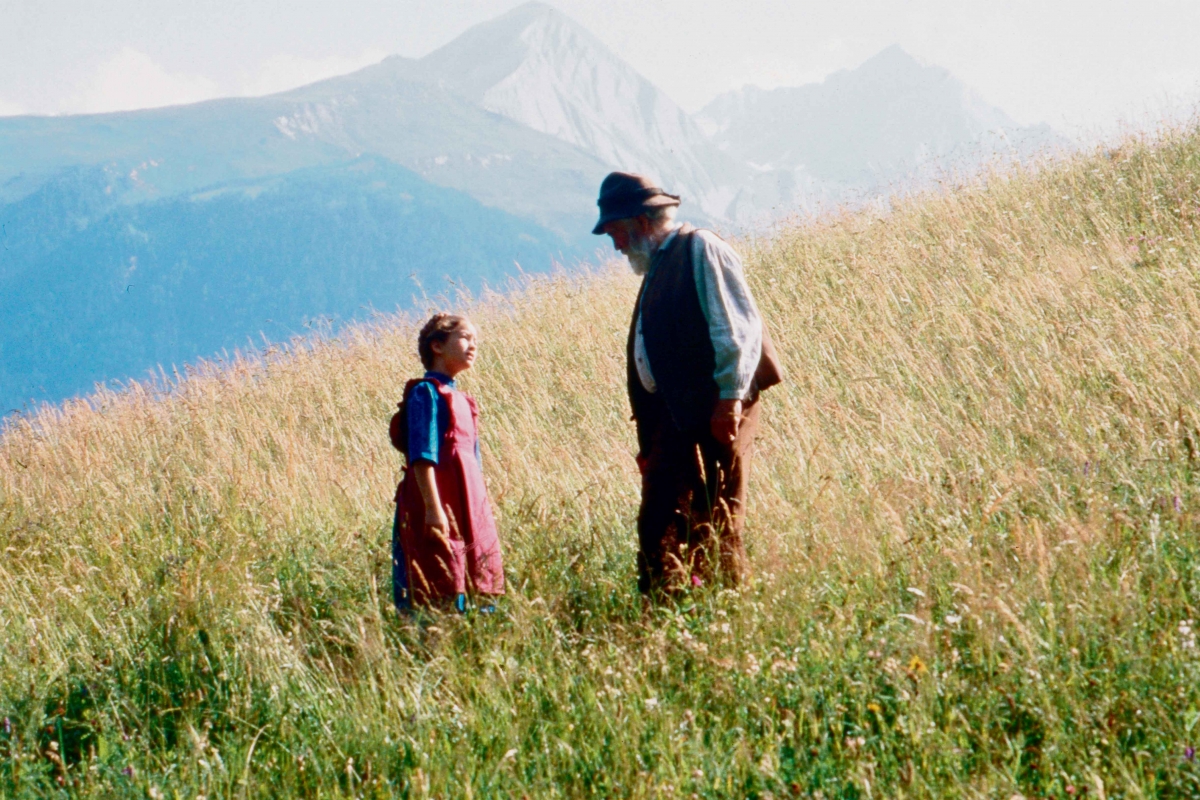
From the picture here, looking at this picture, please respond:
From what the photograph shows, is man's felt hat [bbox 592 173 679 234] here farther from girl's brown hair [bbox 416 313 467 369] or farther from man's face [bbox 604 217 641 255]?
girl's brown hair [bbox 416 313 467 369]

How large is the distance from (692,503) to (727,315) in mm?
712

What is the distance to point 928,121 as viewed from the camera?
5584 centimetres

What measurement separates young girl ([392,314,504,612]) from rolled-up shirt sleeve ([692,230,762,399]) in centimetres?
90

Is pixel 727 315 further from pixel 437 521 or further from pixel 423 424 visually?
pixel 437 521

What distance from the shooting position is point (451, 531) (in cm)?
346

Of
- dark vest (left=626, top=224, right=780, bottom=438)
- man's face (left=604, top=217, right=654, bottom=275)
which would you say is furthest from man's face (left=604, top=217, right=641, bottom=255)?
dark vest (left=626, top=224, right=780, bottom=438)

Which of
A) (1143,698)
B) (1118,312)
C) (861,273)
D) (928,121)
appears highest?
(928,121)

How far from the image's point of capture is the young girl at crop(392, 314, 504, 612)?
11.0 ft

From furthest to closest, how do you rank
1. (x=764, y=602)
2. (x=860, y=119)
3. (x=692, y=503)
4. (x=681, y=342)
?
(x=860, y=119), (x=692, y=503), (x=681, y=342), (x=764, y=602)

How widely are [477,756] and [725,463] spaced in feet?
4.36

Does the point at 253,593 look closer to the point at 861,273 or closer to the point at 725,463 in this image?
the point at 725,463

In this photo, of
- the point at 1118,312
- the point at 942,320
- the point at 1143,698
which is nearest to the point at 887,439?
the point at 1118,312

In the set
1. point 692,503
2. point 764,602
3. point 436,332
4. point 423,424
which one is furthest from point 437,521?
point 764,602

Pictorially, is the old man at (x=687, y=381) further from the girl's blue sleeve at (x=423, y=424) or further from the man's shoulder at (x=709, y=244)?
the girl's blue sleeve at (x=423, y=424)
